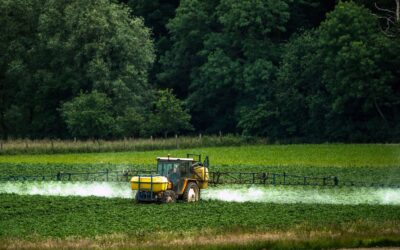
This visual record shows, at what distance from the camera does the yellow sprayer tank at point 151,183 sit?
43.3m

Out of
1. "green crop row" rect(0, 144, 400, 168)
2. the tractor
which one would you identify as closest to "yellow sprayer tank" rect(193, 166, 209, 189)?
the tractor

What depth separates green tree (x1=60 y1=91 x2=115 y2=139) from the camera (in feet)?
303

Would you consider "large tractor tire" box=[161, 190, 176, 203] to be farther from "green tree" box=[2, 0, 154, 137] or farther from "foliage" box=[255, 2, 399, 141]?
"green tree" box=[2, 0, 154, 137]

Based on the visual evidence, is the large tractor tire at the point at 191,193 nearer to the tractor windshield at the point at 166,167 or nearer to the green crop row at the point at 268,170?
the tractor windshield at the point at 166,167

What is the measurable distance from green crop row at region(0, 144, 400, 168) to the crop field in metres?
4.99

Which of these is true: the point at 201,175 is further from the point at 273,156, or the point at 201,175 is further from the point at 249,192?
the point at 273,156

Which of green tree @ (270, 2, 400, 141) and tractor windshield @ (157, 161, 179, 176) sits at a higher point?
green tree @ (270, 2, 400, 141)

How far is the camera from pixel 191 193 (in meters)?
45.5

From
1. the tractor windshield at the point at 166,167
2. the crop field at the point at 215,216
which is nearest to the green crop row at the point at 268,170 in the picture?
the crop field at the point at 215,216

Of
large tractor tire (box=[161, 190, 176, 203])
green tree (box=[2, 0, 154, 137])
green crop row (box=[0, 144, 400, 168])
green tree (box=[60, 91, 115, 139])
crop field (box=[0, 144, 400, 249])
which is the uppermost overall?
green tree (box=[2, 0, 154, 137])

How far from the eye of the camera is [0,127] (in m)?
107

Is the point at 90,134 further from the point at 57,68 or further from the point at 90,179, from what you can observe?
the point at 90,179

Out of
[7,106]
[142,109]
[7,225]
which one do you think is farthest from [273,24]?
[7,225]

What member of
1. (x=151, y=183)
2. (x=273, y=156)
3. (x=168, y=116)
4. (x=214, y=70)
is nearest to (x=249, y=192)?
(x=151, y=183)
